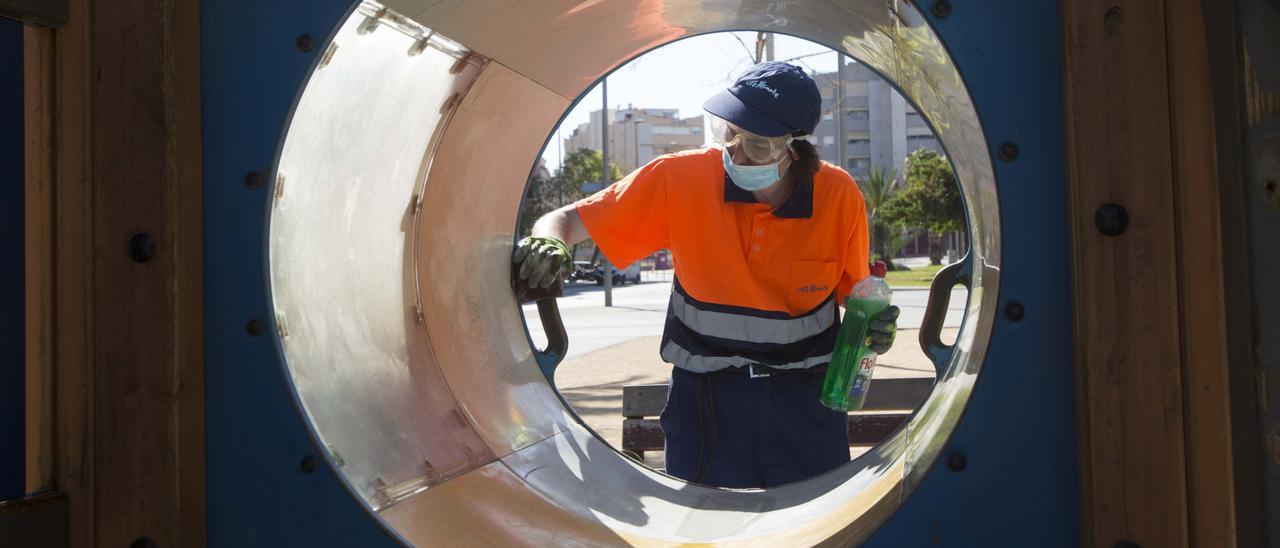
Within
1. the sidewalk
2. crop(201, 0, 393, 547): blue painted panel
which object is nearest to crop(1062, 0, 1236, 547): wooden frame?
crop(201, 0, 393, 547): blue painted panel

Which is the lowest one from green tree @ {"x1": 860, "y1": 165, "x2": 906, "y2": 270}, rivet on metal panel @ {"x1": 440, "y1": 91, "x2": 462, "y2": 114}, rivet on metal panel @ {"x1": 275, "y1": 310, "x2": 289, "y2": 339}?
rivet on metal panel @ {"x1": 275, "y1": 310, "x2": 289, "y2": 339}

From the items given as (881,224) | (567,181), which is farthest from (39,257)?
(567,181)

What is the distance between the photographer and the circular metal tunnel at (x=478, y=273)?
4.86 feet

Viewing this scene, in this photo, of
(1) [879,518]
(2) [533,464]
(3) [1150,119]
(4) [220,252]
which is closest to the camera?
(3) [1150,119]

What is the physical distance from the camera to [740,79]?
240cm

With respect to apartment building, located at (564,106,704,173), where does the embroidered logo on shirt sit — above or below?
below

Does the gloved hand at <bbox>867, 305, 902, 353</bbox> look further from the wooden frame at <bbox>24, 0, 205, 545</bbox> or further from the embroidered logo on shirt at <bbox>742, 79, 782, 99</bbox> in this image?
the wooden frame at <bbox>24, 0, 205, 545</bbox>

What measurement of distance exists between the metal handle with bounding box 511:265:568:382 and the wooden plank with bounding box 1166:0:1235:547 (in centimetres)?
142

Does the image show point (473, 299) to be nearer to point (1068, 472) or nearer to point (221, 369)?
point (221, 369)

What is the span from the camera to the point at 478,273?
2.50m

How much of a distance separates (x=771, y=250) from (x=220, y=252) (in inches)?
56.4

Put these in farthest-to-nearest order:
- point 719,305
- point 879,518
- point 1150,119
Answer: point 719,305 → point 879,518 → point 1150,119

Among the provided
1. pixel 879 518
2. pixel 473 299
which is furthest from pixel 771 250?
pixel 879 518

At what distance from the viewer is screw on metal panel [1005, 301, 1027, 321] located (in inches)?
41.9
